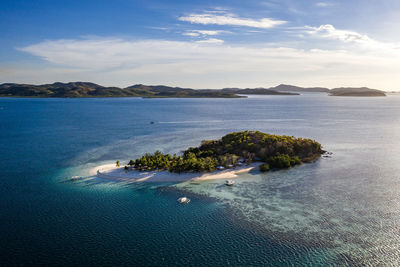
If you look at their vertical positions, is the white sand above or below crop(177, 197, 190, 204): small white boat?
above

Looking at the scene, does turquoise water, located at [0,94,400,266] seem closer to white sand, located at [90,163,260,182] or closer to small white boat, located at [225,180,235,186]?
small white boat, located at [225,180,235,186]

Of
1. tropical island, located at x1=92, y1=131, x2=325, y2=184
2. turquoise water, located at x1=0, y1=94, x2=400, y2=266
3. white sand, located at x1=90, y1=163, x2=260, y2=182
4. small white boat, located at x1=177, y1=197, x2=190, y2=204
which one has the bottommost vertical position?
turquoise water, located at x1=0, y1=94, x2=400, y2=266

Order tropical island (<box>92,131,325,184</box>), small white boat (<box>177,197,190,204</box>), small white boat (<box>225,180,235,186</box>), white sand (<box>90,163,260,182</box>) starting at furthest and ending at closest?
tropical island (<box>92,131,325,184</box>)
white sand (<box>90,163,260,182</box>)
small white boat (<box>225,180,235,186</box>)
small white boat (<box>177,197,190,204</box>)

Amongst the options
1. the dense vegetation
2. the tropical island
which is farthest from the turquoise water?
the dense vegetation

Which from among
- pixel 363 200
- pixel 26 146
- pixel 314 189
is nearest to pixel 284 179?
pixel 314 189

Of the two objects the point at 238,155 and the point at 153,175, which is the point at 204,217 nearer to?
the point at 153,175

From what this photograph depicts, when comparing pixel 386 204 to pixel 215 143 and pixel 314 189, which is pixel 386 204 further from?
pixel 215 143

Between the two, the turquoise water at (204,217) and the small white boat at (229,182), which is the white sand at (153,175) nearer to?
the turquoise water at (204,217)

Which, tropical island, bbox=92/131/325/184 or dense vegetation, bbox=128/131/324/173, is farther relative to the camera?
dense vegetation, bbox=128/131/324/173

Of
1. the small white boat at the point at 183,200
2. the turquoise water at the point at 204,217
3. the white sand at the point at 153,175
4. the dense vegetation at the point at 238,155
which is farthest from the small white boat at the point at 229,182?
the small white boat at the point at 183,200
